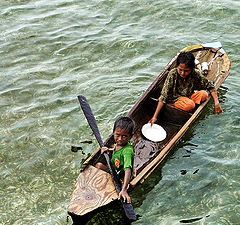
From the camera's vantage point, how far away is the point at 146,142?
18.4 feet

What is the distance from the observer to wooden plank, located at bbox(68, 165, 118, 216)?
371 centimetres

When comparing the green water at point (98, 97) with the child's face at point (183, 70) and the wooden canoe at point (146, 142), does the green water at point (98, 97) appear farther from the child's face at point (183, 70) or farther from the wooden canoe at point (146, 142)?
the child's face at point (183, 70)

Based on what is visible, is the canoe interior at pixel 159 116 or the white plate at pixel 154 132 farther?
the white plate at pixel 154 132

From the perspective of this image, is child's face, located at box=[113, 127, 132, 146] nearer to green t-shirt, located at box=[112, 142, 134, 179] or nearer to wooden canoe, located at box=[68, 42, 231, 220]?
green t-shirt, located at box=[112, 142, 134, 179]

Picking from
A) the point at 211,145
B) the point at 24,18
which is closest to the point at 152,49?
the point at 211,145

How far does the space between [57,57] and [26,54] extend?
2.99 feet

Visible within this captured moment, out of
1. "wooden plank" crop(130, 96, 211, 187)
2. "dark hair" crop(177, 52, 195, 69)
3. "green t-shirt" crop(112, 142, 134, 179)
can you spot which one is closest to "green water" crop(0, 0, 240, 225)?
"wooden plank" crop(130, 96, 211, 187)

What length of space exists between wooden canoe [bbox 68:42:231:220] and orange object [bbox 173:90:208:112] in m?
0.09

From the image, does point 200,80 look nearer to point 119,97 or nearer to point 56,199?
point 119,97

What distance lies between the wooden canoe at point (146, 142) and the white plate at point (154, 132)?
85 millimetres

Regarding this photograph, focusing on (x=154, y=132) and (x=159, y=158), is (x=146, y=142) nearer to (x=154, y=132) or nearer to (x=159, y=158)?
(x=154, y=132)

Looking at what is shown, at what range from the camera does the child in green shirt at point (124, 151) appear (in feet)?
12.6

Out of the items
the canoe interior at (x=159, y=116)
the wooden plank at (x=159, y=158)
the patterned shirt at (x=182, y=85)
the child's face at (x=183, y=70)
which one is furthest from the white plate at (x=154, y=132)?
the child's face at (x=183, y=70)

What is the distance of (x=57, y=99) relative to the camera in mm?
6883
